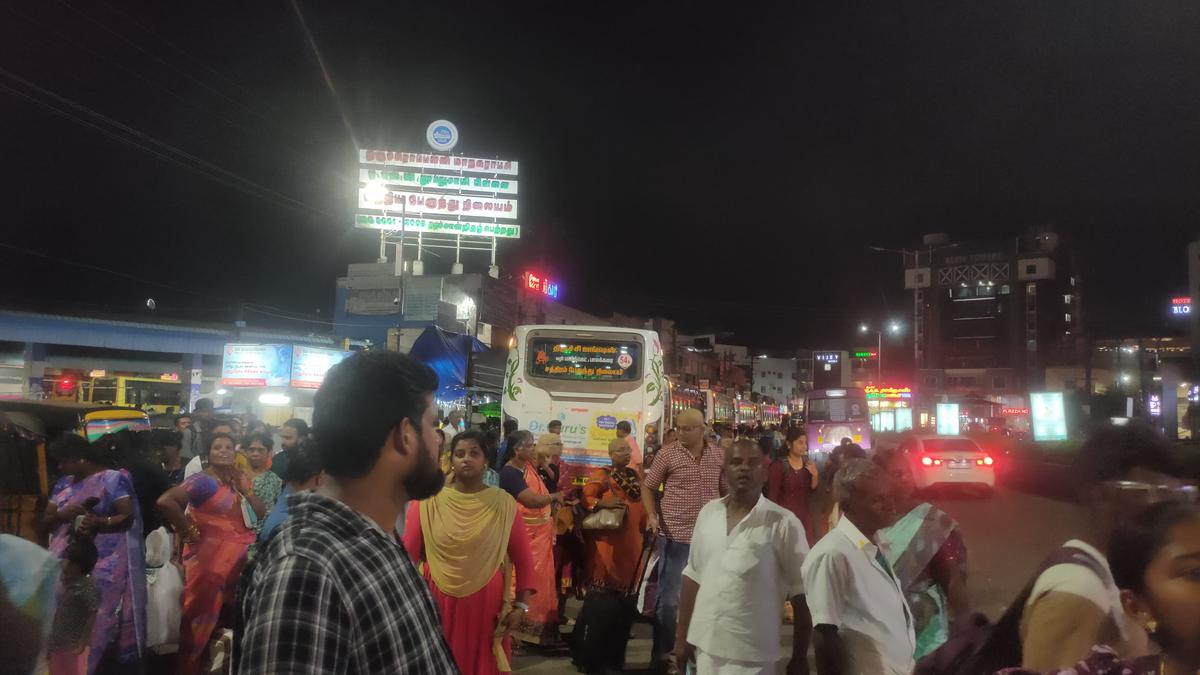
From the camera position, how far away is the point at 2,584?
1.92 metres

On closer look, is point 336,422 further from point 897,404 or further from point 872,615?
point 897,404

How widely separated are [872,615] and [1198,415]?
37.2 meters

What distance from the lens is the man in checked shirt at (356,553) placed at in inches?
59.9

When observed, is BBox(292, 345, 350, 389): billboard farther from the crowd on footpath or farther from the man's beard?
the man's beard

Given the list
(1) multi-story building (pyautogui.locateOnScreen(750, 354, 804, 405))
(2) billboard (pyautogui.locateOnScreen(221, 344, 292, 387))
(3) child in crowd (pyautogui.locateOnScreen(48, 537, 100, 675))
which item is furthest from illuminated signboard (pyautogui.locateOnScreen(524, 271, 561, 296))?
(1) multi-story building (pyautogui.locateOnScreen(750, 354, 804, 405))

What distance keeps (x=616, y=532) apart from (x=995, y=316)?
9094cm

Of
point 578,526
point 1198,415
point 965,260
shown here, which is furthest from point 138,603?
point 965,260

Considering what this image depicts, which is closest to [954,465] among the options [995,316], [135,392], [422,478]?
[422,478]

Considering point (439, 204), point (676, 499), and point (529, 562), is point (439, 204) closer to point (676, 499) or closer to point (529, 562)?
point (676, 499)

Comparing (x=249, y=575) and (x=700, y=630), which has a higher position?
(x=249, y=575)

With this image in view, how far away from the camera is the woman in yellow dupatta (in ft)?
14.1

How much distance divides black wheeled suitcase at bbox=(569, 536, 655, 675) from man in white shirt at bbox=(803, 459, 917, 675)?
11.3ft

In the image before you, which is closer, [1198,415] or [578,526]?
[578,526]

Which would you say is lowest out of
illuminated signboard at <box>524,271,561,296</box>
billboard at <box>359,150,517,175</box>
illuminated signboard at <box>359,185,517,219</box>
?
illuminated signboard at <box>524,271,561,296</box>
